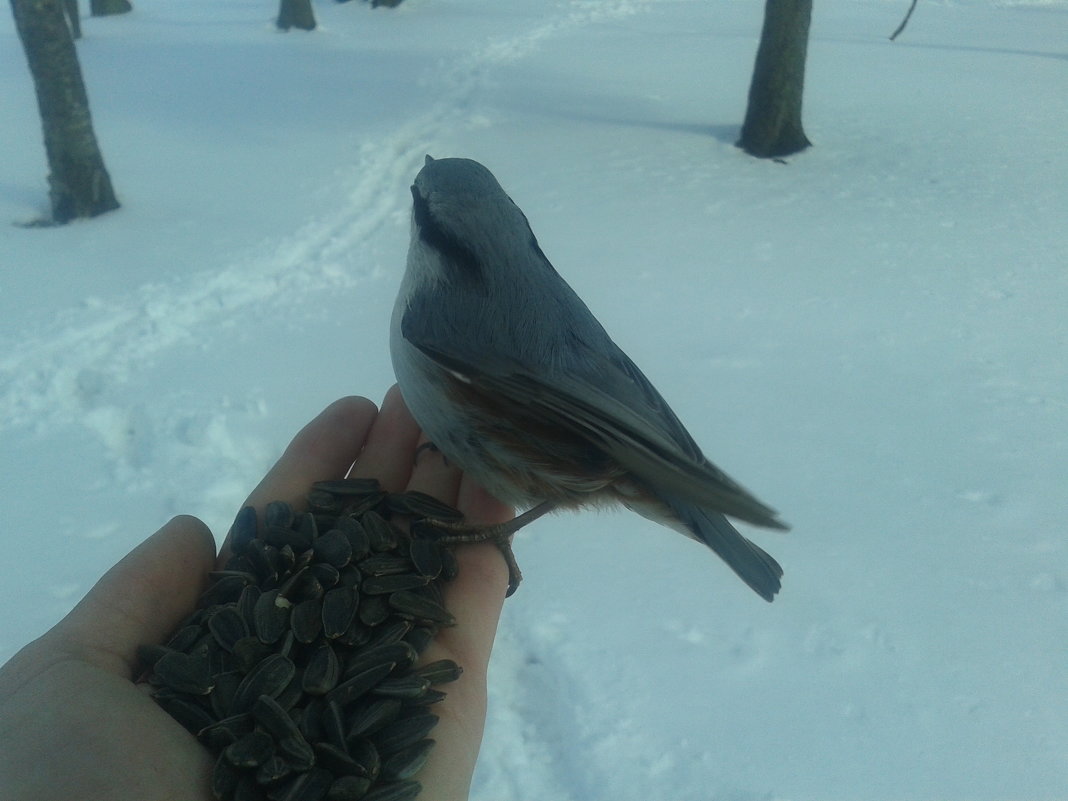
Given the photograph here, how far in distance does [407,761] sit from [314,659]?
33 centimetres

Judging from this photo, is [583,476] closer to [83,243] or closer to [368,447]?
[368,447]

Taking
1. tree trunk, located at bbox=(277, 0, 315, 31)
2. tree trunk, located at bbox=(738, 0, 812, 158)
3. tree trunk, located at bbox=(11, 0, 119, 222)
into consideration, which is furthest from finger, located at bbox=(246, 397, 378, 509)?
tree trunk, located at bbox=(277, 0, 315, 31)

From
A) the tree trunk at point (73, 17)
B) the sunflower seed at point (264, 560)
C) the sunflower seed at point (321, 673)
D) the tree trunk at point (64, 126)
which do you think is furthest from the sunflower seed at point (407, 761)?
the tree trunk at point (73, 17)

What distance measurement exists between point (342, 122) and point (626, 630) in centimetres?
612

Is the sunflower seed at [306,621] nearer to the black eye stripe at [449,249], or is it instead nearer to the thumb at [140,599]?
the thumb at [140,599]

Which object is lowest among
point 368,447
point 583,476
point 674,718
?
point 674,718

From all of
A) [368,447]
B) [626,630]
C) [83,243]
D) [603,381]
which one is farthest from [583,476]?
[83,243]

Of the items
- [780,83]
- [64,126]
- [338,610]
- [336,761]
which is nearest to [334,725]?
[336,761]

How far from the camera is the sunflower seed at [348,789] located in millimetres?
1573

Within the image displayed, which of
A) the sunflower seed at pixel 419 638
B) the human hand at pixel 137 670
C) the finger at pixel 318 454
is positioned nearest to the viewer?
the human hand at pixel 137 670

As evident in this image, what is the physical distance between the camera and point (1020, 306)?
418 cm

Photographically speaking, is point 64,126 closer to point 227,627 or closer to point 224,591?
point 224,591

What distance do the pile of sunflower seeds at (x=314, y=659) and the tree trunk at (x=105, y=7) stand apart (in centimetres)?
1317

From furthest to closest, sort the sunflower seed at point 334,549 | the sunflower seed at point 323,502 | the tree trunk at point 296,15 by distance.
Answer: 1. the tree trunk at point 296,15
2. the sunflower seed at point 323,502
3. the sunflower seed at point 334,549
